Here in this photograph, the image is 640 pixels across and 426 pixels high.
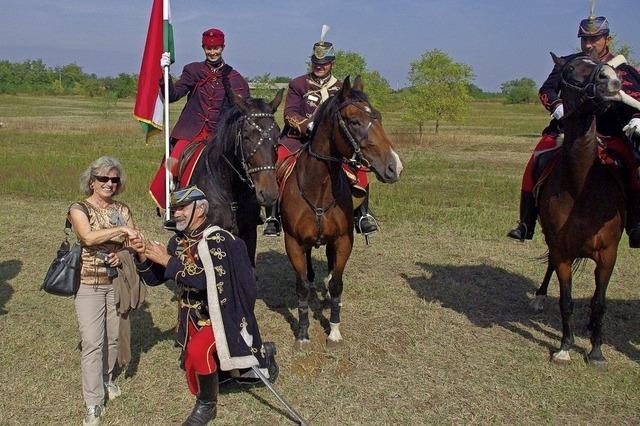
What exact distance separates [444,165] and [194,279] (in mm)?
19765

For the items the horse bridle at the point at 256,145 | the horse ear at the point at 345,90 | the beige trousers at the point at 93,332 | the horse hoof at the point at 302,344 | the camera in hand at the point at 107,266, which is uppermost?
the horse ear at the point at 345,90

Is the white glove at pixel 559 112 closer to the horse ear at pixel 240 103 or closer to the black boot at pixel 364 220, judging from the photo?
the black boot at pixel 364 220

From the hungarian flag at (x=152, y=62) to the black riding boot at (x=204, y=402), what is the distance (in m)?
3.84

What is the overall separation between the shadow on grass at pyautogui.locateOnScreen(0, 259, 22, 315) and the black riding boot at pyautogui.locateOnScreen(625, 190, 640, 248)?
22.9ft

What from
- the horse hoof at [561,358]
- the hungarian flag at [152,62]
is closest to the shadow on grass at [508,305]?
the horse hoof at [561,358]

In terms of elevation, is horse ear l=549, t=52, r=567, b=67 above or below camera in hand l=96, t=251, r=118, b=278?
above

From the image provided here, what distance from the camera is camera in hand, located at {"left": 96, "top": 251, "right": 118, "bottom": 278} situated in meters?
4.54

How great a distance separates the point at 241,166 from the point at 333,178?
2.98ft

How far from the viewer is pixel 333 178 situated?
19.2 feet

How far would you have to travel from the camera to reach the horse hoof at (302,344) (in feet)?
20.2

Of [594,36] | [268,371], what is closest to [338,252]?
[268,371]

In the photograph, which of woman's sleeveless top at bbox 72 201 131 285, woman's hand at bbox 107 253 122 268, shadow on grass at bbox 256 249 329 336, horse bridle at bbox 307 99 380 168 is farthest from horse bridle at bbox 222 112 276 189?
shadow on grass at bbox 256 249 329 336

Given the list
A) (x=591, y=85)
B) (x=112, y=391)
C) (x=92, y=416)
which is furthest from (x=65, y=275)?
(x=591, y=85)

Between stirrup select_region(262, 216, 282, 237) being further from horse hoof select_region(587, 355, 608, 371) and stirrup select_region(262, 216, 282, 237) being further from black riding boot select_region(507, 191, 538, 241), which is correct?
horse hoof select_region(587, 355, 608, 371)
